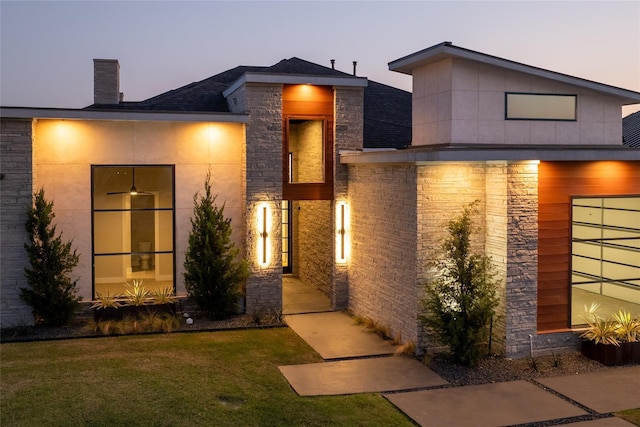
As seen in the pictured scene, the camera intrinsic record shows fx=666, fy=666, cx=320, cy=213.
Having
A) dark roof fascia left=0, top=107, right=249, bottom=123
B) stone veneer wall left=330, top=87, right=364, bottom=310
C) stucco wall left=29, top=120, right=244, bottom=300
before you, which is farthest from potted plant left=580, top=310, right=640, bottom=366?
Result: dark roof fascia left=0, top=107, right=249, bottom=123

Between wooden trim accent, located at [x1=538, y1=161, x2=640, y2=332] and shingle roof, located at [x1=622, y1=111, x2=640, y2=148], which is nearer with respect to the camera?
wooden trim accent, located at [x1=538, y1=161, x2=640, y2=332]

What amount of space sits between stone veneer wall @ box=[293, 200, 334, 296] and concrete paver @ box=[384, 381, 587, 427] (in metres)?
6.30

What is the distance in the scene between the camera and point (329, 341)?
13484mm

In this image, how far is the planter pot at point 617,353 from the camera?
11.9m

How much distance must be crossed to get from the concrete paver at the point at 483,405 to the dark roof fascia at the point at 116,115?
7.69 meters

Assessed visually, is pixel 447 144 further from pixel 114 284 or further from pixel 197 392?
pixel 114 284

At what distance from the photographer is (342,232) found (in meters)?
16.1

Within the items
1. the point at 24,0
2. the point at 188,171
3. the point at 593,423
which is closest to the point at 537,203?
the point at 593,423

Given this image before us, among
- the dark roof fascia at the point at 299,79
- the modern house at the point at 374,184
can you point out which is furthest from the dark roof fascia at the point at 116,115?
the dark roof fascia at the point at 299,79

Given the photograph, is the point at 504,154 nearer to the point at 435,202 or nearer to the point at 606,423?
the point at 435,202

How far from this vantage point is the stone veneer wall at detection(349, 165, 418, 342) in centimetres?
1270

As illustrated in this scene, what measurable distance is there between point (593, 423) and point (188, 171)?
398 inches

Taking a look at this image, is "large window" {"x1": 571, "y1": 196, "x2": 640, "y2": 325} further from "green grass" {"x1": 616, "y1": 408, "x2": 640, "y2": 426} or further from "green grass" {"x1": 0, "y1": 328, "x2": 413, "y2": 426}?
"green grass" {"x1": 0, "y1": 328, "x2": 413, "y2": 426}

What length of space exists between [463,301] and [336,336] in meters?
3.28
